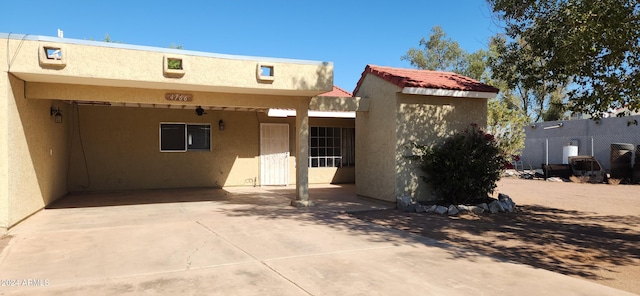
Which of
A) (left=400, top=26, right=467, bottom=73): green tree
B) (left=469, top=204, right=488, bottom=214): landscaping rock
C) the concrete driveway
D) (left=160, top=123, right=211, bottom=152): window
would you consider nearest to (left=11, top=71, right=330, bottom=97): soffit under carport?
the concrete driveway

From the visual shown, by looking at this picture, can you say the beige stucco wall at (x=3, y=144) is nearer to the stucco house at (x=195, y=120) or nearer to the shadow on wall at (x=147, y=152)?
the stucco house at (x=195, y=120)

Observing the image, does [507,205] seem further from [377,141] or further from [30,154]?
[30,154]

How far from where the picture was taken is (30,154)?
9.02 meters

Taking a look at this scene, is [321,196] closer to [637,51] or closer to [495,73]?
[495,73]

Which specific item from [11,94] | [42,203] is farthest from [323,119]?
[11,94]

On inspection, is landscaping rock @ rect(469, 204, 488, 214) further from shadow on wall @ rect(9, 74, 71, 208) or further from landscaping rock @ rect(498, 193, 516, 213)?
shadow on wall @ rect(9, 74, 71, 208)

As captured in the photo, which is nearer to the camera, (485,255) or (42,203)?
(485,255)

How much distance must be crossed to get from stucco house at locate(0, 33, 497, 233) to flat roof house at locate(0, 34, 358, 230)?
0.03 metres

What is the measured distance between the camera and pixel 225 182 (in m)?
15.7

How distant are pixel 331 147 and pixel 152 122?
22.2 feet

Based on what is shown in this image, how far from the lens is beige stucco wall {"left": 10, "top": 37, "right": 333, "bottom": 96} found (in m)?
8.02

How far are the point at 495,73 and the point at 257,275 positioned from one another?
8.15 meters

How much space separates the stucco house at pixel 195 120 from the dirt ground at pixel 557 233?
7.31 ft

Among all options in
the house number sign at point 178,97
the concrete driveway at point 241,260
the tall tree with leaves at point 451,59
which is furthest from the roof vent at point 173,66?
the tall tree with leaves at point 451,59
